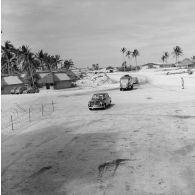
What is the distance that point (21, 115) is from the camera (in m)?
34.5

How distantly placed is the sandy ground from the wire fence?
1.03m

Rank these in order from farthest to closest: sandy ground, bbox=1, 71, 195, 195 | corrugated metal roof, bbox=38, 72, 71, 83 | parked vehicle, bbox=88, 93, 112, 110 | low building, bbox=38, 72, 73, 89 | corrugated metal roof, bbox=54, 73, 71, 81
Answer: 1. corrugated metal roof, bbox=54, 73, 71, 81
2. low building, bbox=38, 72, 73, 89
3. corrugated metal roof, bbox=38, 72, 71, 83
4. parked vehicle, bbox=88, 93, 112, 110
5. sandy ground, bbox=1, 71, 195, 195

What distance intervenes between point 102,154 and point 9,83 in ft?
208

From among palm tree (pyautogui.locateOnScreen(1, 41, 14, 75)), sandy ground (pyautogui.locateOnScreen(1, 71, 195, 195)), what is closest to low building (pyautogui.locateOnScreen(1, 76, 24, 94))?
palm tree (pyautogui.locateOnScreen(1, 41, 14, 75))

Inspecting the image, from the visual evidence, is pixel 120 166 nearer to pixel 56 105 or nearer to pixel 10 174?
pixel 10 174

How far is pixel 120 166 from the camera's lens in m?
15.4

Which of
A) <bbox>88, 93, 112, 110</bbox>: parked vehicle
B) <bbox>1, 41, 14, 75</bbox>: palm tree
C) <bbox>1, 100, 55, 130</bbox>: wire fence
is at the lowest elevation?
<bbox>1, 100, 55, 130</bbox>: wire fence

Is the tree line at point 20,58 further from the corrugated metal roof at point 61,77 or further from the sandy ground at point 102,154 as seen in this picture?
the sandy ground at point 102,154

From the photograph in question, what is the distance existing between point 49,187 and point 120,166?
4092 millimetres

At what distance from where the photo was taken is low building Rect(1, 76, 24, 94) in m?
74.9

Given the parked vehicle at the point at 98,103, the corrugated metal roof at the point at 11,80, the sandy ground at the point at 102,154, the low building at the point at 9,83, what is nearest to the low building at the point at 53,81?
the corrugated metal roof at the point at 11,80

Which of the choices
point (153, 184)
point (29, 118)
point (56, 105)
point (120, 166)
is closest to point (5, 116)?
point (29, 118)

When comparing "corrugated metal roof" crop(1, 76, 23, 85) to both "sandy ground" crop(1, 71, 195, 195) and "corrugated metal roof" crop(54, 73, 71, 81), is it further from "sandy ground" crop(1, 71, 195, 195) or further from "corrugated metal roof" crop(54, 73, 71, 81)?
"sandy ground" crop(1, 71, 195, 195)

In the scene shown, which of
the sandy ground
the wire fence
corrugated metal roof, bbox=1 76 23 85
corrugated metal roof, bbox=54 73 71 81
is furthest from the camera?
corrugated metal roof, bbox=54 73 71 81
